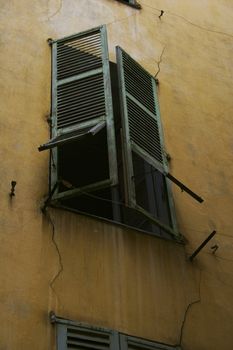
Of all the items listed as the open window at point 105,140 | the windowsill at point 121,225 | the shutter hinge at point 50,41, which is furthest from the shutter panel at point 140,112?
the shutter hinge at point 50,41

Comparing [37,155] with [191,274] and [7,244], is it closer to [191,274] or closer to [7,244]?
[7,244]

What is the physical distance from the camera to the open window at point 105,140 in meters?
6.42

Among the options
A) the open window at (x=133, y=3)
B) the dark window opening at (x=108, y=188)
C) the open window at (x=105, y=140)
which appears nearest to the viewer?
the open window at (x=105, y=140)

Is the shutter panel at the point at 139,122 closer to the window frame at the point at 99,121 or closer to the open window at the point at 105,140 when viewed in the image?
the open window at the point at 105,140

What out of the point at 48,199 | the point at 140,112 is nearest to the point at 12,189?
the point at 48,199

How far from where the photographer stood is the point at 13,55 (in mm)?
7602

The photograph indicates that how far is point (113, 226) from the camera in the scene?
6.40m

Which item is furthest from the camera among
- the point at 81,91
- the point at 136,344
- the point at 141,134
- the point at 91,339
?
the point at 81,91

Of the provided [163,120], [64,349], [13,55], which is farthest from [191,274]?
[13,55]

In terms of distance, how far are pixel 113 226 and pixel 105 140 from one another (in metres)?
1.29

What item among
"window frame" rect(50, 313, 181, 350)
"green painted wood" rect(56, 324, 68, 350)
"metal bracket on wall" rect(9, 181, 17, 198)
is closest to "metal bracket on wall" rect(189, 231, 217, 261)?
"window frame" rect(50, 313, 181, 350)

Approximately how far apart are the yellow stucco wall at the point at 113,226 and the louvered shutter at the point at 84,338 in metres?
0.09

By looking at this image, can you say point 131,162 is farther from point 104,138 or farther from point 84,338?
point 84,338

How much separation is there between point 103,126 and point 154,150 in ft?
2.29
